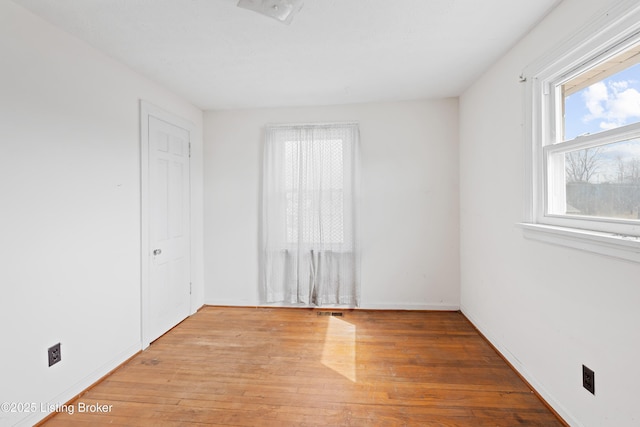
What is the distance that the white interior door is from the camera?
2.73 m

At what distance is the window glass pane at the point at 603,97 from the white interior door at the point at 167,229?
3284mm

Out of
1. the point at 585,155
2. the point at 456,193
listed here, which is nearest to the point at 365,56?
the point at 585,155

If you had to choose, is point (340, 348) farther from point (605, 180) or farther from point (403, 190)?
point (605, 180)

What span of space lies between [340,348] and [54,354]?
2.06 m

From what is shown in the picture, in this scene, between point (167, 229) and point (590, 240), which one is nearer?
point (590, 240)

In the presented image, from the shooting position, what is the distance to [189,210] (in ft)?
11.0

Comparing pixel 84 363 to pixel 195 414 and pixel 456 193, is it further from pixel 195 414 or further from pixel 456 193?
pixel 456 193

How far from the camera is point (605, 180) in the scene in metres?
1.54

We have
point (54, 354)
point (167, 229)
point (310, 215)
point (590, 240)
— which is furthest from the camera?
point (310, 215)

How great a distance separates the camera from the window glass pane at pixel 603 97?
140 centimetres

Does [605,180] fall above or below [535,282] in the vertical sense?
above

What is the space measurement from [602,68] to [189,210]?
11.9ft

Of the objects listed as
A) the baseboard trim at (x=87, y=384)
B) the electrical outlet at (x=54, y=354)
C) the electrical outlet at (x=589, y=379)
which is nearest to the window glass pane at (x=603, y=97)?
the electrical outlet at (x=589, y=379)

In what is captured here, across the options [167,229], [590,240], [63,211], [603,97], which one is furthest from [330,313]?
[603,97]
